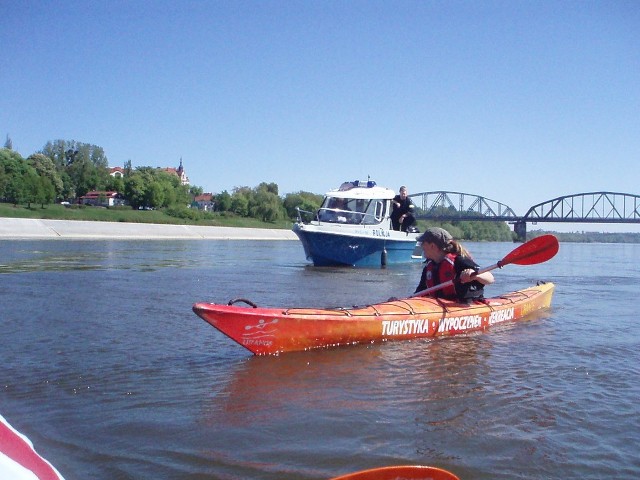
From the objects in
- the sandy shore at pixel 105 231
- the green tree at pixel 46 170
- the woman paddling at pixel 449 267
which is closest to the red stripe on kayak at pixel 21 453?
the woman paddling at pixel 449 267

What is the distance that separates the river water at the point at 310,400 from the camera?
4.21 metres

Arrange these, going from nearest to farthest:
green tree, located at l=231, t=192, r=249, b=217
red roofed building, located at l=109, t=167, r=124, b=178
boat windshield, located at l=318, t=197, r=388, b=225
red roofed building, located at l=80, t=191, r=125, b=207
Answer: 1. boat windshield, located at l=318, t=197, r=388, b=225
2. green tree, located at l=231, t=192, r=249, b=217
3. red roofed building, located at l=80, t=191, r=125, b=207
4. red roofed building, located at l=109, t=167, r=124, b=178

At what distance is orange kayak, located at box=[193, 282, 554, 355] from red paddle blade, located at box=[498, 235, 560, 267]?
87 centimetres

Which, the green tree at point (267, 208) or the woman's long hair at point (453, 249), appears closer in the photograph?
the woman's long hair at point (453, 249)

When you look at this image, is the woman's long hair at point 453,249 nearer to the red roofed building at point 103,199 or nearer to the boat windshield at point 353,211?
the boat windshield at point 353,211

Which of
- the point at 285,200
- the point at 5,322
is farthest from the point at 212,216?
the point at 5,322

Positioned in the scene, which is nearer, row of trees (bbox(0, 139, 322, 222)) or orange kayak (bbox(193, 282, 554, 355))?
orange kayak (bbox(193, 282, 554, 355))

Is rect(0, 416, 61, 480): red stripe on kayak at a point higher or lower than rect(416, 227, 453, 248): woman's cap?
lower

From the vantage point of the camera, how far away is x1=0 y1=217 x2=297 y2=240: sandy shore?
47031 millimetres

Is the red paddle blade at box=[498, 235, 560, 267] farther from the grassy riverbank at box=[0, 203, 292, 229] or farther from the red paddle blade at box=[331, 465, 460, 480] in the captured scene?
the grassy riverbank at box=[0, 203, 292, 229]

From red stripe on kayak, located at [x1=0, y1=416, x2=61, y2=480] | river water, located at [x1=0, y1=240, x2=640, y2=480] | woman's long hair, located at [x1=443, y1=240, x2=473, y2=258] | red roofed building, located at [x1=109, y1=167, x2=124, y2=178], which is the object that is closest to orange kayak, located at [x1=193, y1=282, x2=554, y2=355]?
river water, located at [x1=0, y1=240, x2=640, y2=480]

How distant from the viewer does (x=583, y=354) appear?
7898 millimetres

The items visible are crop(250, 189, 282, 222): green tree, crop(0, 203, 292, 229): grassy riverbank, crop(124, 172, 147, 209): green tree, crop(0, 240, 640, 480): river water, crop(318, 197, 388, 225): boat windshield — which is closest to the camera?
crop(0, 240, 640, 480): river water

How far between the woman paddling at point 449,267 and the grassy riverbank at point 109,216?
5513cm
